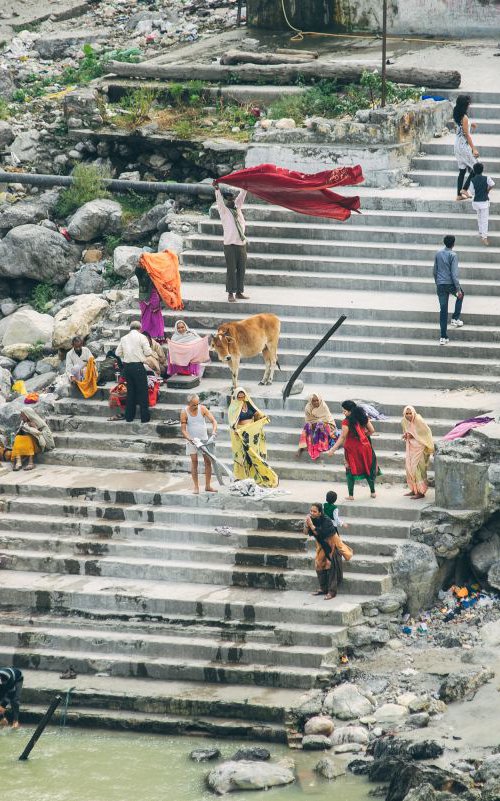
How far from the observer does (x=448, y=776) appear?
538 inches

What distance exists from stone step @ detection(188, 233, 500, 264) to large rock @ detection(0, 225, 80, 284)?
228cm

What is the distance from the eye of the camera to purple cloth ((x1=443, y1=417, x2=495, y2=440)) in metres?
17.3

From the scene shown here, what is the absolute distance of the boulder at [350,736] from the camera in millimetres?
14773

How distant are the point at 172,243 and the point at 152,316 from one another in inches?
74.8

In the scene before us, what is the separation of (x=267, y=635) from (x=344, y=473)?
7.87ft

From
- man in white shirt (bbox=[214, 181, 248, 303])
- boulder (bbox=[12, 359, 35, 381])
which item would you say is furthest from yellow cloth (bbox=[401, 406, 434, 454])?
boulder (bbox=[12, 359, 35, 381])

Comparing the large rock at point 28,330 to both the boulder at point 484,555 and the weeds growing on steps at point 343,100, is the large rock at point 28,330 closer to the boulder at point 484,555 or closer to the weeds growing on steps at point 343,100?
the weeds growing on steps at point 343,100

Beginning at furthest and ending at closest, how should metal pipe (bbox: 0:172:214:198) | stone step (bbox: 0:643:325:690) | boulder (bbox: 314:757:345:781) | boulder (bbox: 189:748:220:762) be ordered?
metal pipe (bbox: 0:172:214:198), stone step (bbox: 0:643:325:690), boulder (bbox: 189:748:220:762), boulder (bbox: 314:757:345:781)

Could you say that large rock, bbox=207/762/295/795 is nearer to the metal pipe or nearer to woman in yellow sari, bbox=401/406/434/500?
woman in yellow sari, bbox=401/406/434/500

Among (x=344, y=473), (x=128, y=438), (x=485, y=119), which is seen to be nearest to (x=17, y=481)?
(x=128, y=438)

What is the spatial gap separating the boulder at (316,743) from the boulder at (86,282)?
8839 millimetres

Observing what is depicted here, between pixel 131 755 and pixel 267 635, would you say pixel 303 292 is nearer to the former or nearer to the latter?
pixel 267 635

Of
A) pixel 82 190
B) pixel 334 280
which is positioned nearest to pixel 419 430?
pixel 334 280

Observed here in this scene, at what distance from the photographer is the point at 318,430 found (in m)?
17.8
